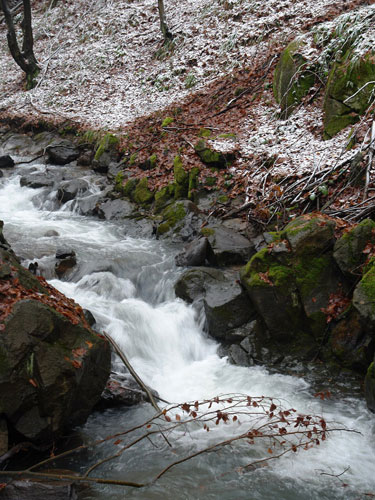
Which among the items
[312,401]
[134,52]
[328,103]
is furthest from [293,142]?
[134,52]

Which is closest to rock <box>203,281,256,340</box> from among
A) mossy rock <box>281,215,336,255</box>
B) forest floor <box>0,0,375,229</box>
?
mossy rock <box>281,215,336,255</box>

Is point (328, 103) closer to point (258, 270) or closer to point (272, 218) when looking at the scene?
point (272, 218)

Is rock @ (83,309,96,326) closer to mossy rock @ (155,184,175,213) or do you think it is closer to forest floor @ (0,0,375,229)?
forest floor @ (0,0,375,229)

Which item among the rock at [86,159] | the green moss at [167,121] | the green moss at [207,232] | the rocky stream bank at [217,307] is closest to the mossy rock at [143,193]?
the rocky stream bank at [217,307]

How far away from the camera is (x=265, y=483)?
12.7ft

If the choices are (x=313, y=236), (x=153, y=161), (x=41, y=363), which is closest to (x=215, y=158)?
(x=153, y=161)

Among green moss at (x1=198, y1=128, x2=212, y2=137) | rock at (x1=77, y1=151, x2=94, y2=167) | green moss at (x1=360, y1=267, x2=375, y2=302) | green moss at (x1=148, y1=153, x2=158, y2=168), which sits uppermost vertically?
green moss at (x1=198, y1=128, x2=212, y2=137)

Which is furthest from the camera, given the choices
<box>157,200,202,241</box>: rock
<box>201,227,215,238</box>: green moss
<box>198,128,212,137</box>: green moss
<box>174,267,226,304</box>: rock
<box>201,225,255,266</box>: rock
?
<box>198,128,212,137</box>: green moss

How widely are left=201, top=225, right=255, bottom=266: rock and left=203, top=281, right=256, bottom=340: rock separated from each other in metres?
1.21

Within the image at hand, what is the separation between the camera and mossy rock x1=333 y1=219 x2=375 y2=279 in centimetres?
559

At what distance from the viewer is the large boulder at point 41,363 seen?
12.4ft

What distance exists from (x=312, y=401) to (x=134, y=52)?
16.8 metres

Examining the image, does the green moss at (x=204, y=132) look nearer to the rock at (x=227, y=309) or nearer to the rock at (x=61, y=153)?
the rock at (x=61, y=153)

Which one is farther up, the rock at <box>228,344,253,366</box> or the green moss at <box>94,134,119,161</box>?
the green moss at <box>94,134,119,161</box>
